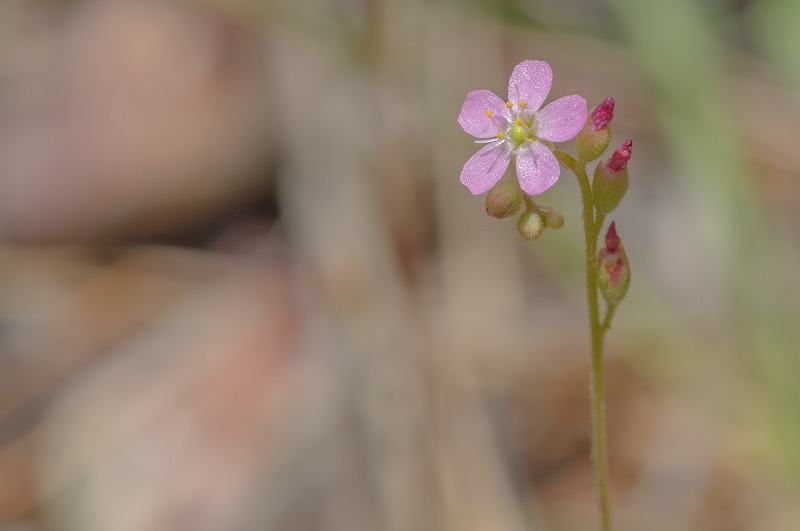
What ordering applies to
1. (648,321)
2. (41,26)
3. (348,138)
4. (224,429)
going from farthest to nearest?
(41,26)
(348,138)
(224,429)
(648,321)

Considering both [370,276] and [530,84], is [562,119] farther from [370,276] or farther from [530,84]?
[370,276]

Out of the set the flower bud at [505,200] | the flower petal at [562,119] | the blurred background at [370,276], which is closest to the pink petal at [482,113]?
the flower petal at [562,119]

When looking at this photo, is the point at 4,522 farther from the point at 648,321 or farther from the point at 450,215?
the point at 648,321

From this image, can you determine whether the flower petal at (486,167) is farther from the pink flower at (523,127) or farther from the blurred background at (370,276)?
the blurred background at (370,276)

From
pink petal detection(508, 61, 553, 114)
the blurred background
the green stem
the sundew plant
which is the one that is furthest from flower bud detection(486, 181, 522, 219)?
the blurred background

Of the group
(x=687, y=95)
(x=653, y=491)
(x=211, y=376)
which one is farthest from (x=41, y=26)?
(x=653, y=491)

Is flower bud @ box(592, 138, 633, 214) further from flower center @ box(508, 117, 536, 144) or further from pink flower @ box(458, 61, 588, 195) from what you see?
flower center @ box(508, 117, 536, 144)

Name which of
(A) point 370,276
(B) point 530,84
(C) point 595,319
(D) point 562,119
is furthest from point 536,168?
(A) point 370,276
